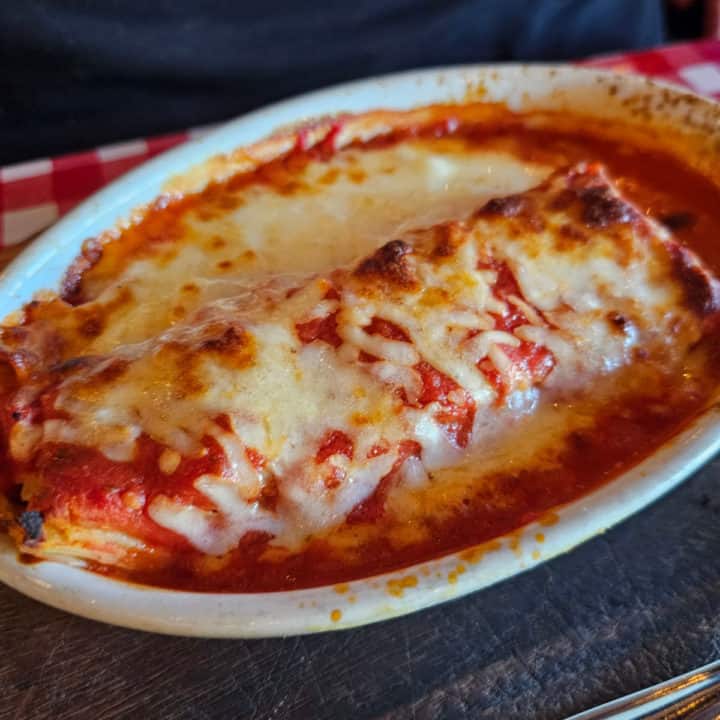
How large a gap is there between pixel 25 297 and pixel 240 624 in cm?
65

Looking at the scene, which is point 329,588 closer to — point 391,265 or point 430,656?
point 430,656

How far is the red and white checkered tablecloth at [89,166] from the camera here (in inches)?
66.4

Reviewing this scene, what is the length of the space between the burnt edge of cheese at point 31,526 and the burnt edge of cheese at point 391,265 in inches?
20.4

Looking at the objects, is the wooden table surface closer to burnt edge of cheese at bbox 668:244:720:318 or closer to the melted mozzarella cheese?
the melted mozzarella cheese

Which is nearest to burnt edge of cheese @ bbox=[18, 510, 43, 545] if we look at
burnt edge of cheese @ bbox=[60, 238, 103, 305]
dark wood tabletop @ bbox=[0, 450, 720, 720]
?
dark wood tabletop @ bbox=[0, 450, 720, 720]

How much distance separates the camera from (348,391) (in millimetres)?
993

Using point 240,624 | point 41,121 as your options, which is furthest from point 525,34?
point 240,624

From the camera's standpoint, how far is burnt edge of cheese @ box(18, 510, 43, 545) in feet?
2.89

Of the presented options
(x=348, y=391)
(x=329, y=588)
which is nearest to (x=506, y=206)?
(x=348, y=391)

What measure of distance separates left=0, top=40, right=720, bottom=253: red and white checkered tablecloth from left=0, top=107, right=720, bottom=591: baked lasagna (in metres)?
0.48

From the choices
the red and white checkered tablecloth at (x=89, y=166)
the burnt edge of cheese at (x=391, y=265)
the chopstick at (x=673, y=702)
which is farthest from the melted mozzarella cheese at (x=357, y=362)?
the red and white checkered tablecloth at (x=89, y=166)

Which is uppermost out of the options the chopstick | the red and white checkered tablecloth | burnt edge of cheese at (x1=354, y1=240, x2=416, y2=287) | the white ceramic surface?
burnt edge of cheese at (x1=354, y1=240, x2=416, y2=287)

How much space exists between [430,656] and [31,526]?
0.48 m

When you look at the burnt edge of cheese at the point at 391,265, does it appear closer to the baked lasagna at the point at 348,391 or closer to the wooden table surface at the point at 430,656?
the baked lasagna at the point at 348,391
